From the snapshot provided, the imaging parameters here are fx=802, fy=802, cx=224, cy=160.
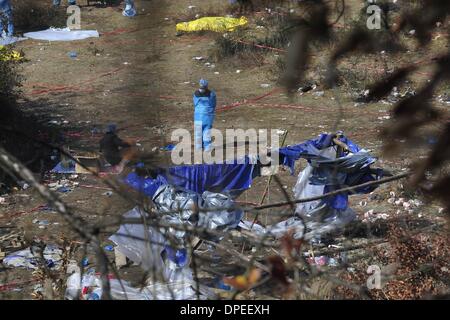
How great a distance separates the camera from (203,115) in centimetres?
1089

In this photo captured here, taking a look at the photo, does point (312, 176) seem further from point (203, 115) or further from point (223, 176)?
point (203, 115)

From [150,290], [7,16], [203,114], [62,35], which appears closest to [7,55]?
[203,114]

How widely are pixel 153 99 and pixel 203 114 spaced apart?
5.29 ft

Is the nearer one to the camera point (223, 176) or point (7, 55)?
point (223, 176)

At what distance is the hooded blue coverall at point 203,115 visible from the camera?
1077 cm

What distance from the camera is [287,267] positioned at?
2529mm

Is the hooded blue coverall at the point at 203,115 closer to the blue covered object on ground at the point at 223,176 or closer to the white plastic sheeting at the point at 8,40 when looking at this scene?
the blue covered object on ground at the point at 223,176

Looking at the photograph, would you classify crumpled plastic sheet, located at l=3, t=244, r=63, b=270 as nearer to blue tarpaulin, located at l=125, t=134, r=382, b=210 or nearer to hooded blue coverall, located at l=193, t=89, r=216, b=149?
blue tarpaulin, located at l=125, t=134, r=382, b=210

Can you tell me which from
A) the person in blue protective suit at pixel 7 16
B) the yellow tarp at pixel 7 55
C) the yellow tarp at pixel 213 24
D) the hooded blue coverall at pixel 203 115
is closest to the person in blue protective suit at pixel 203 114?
the hooded blue coverall at pixel 203 115

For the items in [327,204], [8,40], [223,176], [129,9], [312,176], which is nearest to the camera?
[327,204]

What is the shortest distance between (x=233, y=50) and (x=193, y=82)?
1344 mm

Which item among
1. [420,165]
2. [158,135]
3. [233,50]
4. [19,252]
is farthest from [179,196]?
[233,50]
